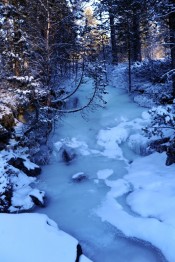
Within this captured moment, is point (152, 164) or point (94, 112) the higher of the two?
point (94, 112)

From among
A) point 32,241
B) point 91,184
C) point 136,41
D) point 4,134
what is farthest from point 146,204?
point 136,41

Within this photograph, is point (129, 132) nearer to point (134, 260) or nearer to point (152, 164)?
point (152, 164)

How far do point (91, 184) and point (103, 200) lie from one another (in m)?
1.44

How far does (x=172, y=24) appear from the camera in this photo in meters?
13.0

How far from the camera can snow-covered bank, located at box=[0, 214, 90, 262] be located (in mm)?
6008

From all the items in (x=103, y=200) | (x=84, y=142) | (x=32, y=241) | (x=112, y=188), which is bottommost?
(x=103, y=200)

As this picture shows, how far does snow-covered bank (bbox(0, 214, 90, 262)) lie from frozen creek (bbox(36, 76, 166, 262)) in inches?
43.6

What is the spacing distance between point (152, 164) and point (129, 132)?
327cm

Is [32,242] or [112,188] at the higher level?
[32,242]

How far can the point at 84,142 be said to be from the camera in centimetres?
1493

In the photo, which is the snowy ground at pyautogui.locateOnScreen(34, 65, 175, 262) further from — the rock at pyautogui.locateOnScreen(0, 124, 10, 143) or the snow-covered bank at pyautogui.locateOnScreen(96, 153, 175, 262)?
the rock at pyautogui.locateOnScreen(0, 124, 10, 143)

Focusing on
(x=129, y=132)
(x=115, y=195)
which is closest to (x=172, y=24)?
(x=129, y=132)

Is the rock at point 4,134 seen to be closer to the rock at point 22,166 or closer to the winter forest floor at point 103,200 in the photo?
the rock at point 22,166

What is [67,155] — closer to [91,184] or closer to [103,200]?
[91,184]
